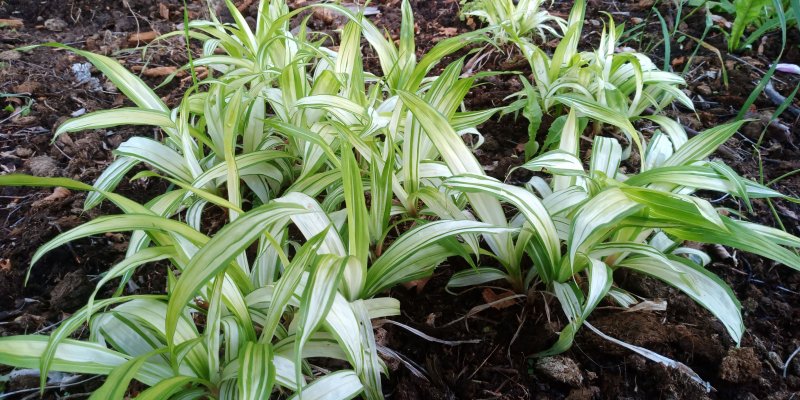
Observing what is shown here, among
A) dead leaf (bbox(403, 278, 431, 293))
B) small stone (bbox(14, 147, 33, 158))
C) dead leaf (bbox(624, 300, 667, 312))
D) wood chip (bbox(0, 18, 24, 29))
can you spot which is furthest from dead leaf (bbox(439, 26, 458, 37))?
wood chip (bbox(0, 18, 24, 29))

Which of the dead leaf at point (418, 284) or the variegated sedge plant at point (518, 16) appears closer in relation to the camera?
the dead leaf at point (418, 284)

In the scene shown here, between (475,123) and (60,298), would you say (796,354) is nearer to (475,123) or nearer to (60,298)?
(475,123)

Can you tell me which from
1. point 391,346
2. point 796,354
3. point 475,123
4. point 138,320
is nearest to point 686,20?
point 475,123

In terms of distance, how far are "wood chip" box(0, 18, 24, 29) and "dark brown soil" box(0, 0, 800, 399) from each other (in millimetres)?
107

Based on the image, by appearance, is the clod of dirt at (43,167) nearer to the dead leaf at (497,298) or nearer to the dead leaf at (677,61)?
the dead leaf at (497,298)

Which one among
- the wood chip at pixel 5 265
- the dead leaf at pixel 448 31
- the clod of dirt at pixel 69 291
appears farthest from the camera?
the dead leaf at pixel 448 31

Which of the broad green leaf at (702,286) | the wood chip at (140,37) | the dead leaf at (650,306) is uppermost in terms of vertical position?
the wood chip at (140,37)

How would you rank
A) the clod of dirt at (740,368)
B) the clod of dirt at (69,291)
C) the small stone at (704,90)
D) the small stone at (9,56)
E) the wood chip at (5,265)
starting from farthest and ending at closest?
the small stone at (9,56), the small stone at (704,90), the wood chip at (5,265), the clod of dirt at (69,291), the clod of dirt at (740,368)

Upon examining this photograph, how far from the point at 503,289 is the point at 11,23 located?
8.24ft

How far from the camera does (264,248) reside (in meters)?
1.08

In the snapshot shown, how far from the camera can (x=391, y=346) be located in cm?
111

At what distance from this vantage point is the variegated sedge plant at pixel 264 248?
808 millimetres

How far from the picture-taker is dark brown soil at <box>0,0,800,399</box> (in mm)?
1049

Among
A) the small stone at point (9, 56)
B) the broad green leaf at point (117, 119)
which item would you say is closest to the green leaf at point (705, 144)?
the broad green leaf at point (117, 119)
